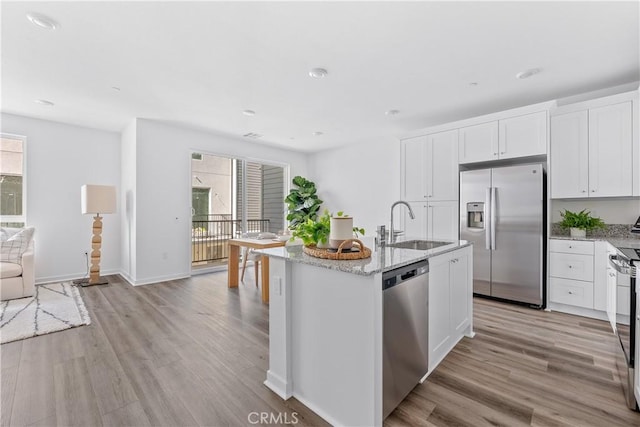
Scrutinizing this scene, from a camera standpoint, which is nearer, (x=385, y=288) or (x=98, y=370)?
(x=385, y=288)

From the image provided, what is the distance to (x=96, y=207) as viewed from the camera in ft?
14.0

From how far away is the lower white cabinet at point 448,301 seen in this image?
196 centimetres

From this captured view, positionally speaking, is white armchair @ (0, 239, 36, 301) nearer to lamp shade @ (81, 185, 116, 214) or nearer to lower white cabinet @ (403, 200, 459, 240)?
lamp shade @ (81, 185, 116, 214)

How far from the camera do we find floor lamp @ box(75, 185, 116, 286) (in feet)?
13.8

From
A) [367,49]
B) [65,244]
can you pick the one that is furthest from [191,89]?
[65,244]

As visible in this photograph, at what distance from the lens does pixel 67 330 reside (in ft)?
8.73

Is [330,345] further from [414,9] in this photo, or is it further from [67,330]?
[67,330]

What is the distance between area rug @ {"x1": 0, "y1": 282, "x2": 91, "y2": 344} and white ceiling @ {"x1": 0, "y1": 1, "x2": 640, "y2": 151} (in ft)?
8.19

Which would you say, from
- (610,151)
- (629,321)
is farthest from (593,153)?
(629,321)

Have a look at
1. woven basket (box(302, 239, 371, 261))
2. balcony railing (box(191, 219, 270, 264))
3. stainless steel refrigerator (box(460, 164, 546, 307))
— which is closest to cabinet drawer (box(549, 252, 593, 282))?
stainless steel refrigerator (box(460, 164, 546, 307))

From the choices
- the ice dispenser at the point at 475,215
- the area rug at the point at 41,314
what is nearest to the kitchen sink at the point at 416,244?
the ice dispenser at the point at 475,215

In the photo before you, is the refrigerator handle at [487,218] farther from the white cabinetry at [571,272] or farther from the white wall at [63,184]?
the white wall at [63,184]

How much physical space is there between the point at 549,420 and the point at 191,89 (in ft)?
13.5

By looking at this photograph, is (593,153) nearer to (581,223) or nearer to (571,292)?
(581,223)
